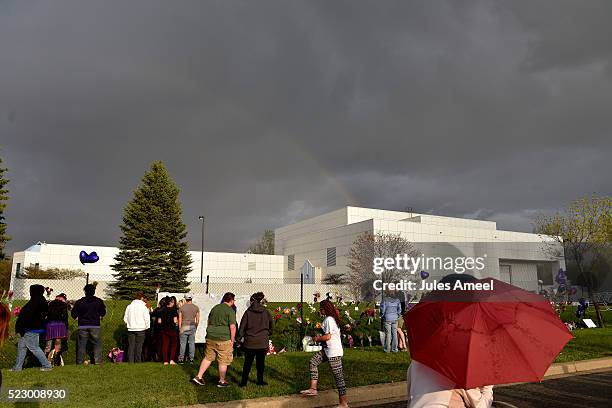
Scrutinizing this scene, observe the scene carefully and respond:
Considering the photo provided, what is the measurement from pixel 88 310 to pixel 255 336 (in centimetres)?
495

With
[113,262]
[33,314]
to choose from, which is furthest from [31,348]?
[113,262]

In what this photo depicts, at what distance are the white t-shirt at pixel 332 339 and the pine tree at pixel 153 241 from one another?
35.1 m

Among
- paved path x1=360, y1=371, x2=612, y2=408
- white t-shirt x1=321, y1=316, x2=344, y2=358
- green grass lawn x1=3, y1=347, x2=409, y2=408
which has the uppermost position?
white t-shirt x1=321, y1=316, x2=344, y2=358

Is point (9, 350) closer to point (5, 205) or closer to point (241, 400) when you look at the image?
point (241, 400)

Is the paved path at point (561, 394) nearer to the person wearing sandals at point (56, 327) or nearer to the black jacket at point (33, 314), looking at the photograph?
the black jacket at point (33, 314)

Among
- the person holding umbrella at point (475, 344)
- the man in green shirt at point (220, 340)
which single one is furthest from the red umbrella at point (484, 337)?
the man in green shirt at point (220, 340)

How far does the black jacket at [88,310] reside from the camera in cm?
1146

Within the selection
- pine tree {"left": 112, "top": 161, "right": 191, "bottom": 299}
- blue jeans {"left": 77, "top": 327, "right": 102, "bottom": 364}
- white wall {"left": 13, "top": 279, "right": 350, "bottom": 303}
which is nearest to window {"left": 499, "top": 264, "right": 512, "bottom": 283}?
white wall {"left": 13, "top": 279, "right": 350, "bottom": 303}

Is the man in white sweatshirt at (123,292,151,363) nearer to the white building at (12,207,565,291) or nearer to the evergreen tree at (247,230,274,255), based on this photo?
the white building at (12,207,565,291)

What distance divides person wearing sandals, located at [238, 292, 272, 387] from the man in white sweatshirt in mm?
4019

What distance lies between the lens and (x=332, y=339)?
7859mm

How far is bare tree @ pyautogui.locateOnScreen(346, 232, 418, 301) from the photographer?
4869 centimetres

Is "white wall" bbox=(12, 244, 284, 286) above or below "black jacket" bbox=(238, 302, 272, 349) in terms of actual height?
above

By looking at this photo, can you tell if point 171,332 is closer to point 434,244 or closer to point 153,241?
point 153,241
